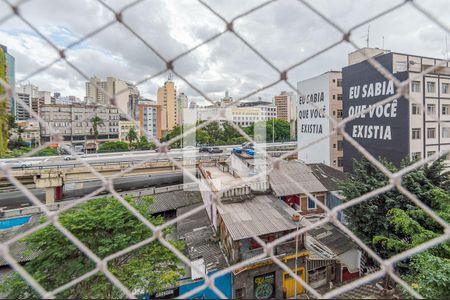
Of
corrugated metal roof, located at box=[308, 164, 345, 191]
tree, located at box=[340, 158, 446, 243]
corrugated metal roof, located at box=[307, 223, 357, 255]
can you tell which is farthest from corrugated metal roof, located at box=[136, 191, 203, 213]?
tree, located at box=[340, 158, 446, 243]

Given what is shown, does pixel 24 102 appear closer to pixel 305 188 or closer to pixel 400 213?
pixel 400 213

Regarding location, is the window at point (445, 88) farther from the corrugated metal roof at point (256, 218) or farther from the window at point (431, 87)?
the corrugated metal roof at point (256, 218)

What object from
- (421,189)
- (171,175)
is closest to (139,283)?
(421,189)

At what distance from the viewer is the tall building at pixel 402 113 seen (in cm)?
567

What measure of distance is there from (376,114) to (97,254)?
6306mm

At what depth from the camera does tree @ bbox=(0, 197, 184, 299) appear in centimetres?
211

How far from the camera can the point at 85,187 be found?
31.5 feet

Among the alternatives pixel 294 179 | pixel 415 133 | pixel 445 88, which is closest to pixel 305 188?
pixel 294 179

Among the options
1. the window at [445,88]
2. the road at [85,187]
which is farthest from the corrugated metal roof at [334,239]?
the road at [85,187]

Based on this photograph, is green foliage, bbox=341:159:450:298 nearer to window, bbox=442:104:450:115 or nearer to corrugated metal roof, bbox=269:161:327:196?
corrugated metal roof, bbox=269:161:327:196

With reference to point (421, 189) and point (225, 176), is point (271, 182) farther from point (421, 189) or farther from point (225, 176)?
point (421, 189)

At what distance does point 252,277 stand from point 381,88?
17.6ft

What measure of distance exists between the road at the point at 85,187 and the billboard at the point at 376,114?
6.15 m

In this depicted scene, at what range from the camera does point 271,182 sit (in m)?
5.00
